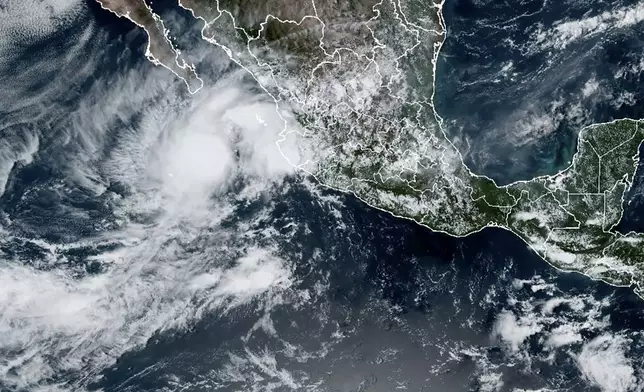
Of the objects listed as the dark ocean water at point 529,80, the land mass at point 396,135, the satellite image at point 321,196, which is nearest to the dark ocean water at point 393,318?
the satellite image at point 321,196

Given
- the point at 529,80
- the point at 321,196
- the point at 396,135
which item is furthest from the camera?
the point at 321,196

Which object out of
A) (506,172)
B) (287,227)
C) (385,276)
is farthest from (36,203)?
(506,172)

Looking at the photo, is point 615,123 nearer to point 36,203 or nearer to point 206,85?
point 206,85

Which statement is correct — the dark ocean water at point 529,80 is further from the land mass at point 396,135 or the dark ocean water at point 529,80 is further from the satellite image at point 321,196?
the land mass at point 396,135

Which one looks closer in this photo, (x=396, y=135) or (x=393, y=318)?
(x=396, y=135)

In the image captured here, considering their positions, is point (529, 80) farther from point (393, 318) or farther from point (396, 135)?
point (393, 318)

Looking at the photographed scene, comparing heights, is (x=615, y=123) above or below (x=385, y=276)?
→ above

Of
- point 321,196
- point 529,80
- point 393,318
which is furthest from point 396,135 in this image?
point 393,318
